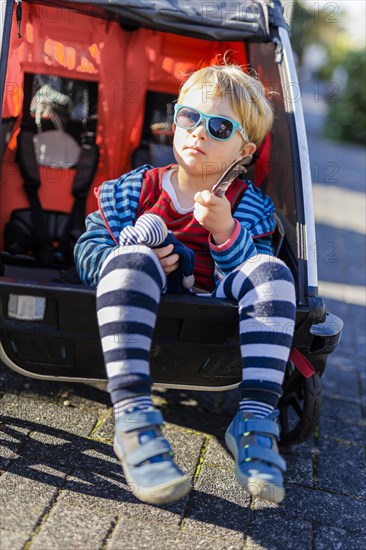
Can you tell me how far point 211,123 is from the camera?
2.48 metres

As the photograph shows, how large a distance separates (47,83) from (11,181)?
508mm

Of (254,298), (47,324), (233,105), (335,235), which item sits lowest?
(335,235)

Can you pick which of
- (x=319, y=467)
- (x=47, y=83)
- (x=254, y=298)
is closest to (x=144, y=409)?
(x=254, y=298)

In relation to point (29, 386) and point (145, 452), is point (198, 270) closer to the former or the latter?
point (145, 452)

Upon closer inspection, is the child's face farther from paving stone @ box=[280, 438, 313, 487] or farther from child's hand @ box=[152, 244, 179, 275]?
paving stone @ box=[280, 438, 313, 487]

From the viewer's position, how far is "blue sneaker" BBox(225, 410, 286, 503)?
1.91m

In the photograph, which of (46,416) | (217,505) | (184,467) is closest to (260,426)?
(217,505)

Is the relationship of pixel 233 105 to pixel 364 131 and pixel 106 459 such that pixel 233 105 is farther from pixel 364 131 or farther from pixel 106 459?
pixel 364 131

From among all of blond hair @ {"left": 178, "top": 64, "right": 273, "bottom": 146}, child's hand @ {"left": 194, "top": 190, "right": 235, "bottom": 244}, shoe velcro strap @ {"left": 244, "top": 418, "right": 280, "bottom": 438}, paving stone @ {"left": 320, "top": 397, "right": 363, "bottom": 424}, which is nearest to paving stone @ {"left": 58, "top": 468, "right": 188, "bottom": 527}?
shoe velcro strap @ {"left": 244, "top": 418, "right": 280, "bottom": 438}

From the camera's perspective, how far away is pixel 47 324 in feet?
7.45

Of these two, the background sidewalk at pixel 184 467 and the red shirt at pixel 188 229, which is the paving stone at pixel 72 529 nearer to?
the background sidewalk at pixel 184 467

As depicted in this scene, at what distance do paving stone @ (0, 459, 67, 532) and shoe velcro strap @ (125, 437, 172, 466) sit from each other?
0.42 meters

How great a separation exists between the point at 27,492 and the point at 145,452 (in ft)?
1.81

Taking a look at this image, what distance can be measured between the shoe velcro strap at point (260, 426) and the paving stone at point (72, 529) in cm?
A: 54
